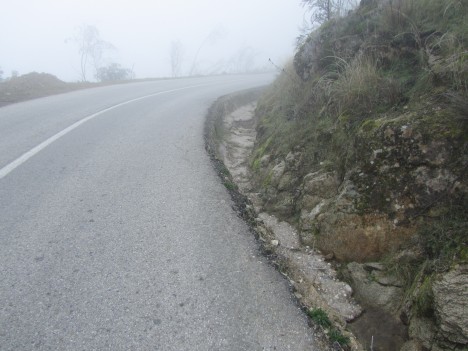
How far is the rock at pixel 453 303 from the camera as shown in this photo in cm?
225

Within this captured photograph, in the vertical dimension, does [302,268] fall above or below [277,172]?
below

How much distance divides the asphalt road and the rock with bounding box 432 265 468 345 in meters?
0.92

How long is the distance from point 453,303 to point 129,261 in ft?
8.29

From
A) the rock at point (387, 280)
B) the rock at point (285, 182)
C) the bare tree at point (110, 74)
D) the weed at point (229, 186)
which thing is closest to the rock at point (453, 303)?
the rock at point (387, 280)

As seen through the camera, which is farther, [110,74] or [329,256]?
[110,74]

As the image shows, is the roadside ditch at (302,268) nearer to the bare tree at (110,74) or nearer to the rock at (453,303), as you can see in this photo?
the rock at (453,303)

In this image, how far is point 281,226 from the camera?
13.7ft

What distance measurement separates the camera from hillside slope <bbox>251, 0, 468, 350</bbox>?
105 inches

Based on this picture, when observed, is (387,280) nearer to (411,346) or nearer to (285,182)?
(411,346)

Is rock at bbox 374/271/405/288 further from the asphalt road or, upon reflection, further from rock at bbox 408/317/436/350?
the asphalt road

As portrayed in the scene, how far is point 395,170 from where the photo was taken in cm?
332

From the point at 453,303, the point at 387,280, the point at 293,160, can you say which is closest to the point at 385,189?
the point at 387,280

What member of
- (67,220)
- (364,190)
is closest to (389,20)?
(364,190)

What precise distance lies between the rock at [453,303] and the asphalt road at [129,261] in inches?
36.2
